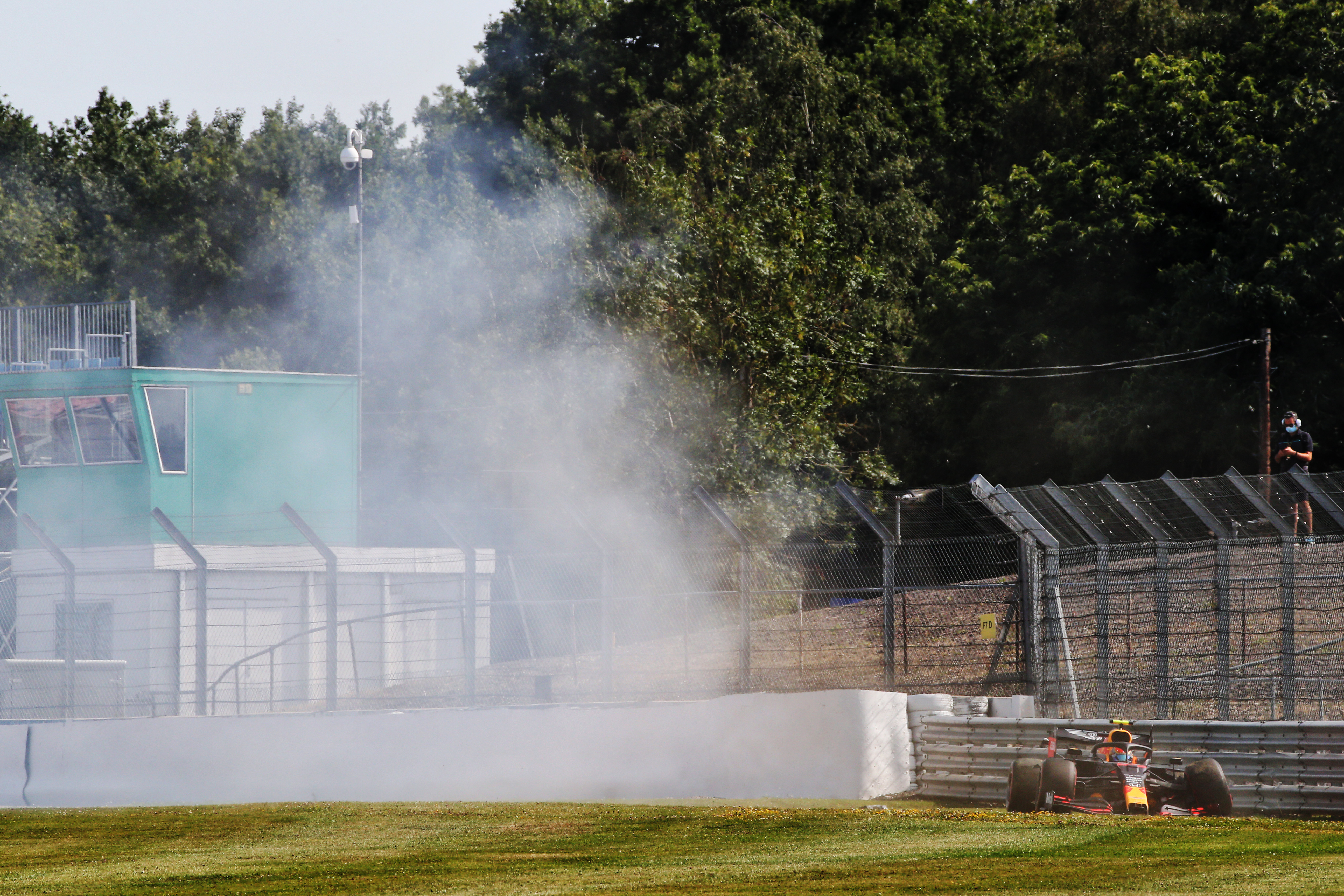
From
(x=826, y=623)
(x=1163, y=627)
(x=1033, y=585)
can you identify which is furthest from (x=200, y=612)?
(x=1163, y=627)

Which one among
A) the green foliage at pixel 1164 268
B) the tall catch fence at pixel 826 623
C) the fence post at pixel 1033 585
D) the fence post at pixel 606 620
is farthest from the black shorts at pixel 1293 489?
the green foliage at pixel 1164 268

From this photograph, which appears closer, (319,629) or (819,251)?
(319,629)

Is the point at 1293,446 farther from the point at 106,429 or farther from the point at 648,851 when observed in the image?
the point at 106,429

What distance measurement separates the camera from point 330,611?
45.6ft

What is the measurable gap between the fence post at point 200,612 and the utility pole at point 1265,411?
21.3m

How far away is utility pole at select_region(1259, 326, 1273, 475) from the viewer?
29422mm

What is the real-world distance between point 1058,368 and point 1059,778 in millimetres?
26014

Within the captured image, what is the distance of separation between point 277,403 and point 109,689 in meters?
10.5

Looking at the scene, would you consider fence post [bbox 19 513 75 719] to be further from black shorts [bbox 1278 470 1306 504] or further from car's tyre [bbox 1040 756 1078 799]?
black shorts [bbox 1278 470 1306 504]

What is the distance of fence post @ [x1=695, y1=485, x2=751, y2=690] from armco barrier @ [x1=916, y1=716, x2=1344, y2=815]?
6.32 ft

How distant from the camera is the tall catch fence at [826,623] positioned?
13.9m

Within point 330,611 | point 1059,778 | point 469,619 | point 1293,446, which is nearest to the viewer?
point 1059,778

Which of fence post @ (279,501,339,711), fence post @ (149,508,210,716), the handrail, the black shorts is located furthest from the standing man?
fence post @ (149,508,210,716)

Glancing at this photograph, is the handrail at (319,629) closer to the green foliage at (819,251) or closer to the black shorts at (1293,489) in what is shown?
the black shorts at (1293,489)
